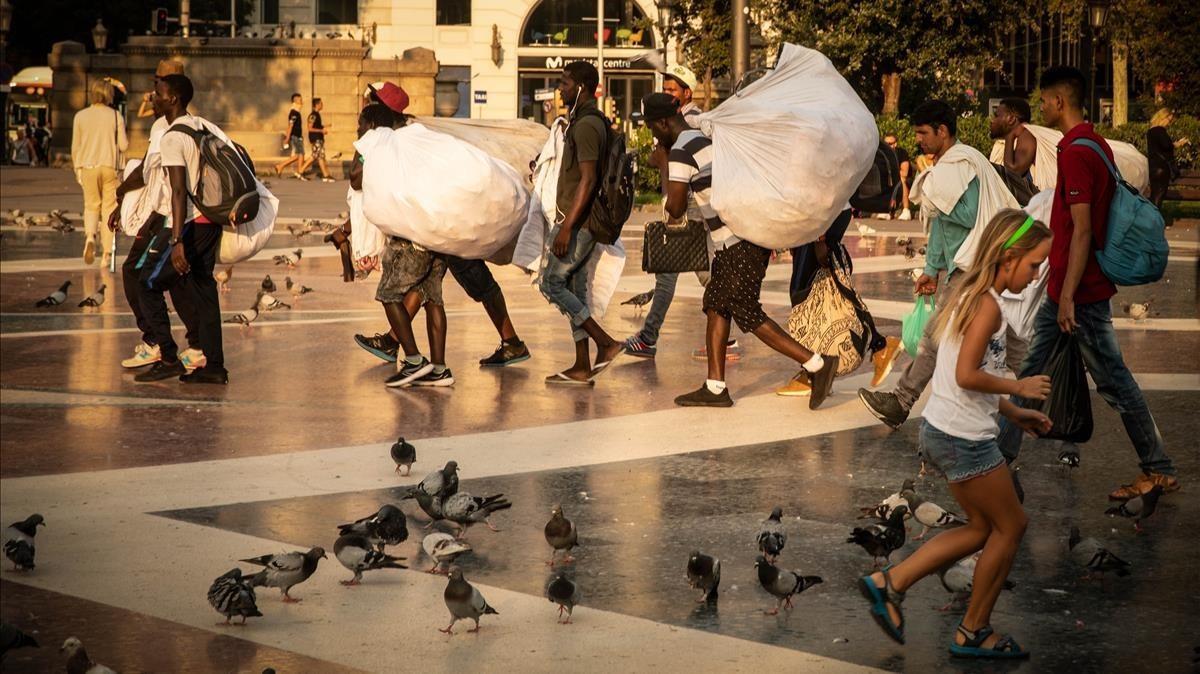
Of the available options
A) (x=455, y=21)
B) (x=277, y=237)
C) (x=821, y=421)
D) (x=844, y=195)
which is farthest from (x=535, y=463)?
(x=455, y=21)

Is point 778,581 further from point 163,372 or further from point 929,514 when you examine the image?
point 163,372

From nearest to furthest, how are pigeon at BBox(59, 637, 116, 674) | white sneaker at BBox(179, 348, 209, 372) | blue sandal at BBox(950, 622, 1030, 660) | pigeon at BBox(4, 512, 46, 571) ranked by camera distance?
pigeon at BBox(59, 637, 116, 674)
blue sandal at BBox(950, 622, 1030, 660)
pigeon at BBox(4, 512, 46, 571)
white sneaker at BBox(179, 348, 209, 372)

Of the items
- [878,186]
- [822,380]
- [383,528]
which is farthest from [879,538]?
[878,186]

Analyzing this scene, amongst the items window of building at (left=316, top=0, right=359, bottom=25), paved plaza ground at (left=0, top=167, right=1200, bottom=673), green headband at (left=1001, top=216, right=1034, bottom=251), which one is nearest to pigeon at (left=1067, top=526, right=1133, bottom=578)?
paved plaza ground at (left=0, top=167, right=1200, bottom=673)

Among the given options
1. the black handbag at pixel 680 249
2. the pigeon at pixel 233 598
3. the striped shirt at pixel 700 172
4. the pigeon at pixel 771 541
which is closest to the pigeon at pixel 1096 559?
the pigeon at pixel 771 541

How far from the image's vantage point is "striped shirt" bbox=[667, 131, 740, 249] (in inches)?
391

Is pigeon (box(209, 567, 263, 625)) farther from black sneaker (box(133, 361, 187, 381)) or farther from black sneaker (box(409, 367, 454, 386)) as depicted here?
black sneaker (box(133, 361, 187, 381))

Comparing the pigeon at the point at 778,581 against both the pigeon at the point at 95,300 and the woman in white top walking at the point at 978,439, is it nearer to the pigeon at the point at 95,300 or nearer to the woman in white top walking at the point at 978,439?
the woman in white top walking at the point at 978,439

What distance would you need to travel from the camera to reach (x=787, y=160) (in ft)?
31.9

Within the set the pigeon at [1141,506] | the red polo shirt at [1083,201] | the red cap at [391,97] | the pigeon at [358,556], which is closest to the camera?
the pigeon at [358,556]

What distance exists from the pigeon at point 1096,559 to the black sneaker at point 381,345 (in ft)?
19.6

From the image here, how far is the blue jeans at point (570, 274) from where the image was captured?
10.5 meters

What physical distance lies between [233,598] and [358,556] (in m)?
0.63

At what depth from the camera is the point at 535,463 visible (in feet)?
27.2
